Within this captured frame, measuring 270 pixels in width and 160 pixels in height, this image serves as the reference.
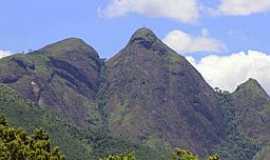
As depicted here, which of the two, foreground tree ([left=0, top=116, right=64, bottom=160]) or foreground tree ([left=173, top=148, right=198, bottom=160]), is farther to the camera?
foreground tree ([left=0, top=116, right=64, bottom=160])

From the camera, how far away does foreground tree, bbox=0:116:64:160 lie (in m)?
42.5

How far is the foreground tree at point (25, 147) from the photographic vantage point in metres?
42.5

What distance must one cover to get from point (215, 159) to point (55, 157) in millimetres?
11209

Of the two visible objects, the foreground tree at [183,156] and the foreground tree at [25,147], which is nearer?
the foreground tree at [183,156]

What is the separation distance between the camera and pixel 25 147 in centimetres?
4272

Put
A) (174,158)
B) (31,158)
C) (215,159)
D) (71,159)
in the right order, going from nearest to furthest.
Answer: (215,159)
(174,158)
(31,158)
(71,159)

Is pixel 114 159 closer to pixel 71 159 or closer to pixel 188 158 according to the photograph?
pixel 188 158

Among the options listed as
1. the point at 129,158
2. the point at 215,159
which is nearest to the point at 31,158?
the point at 129,158

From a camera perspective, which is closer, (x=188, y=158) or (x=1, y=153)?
(x=188, y=158)

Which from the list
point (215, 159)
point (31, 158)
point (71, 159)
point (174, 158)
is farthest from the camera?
point (71, 159)

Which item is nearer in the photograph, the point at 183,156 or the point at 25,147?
the point at 183,156

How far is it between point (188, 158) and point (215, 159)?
1.56 meters

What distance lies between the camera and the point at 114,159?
41.4 m

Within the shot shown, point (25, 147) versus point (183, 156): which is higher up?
point (25, 147)
